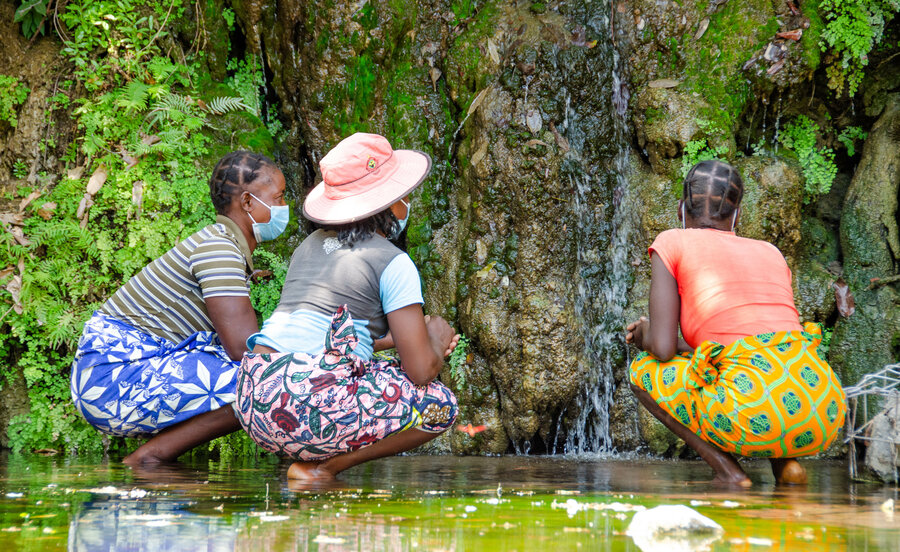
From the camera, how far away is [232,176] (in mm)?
4578

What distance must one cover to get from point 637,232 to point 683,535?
14.3 ft

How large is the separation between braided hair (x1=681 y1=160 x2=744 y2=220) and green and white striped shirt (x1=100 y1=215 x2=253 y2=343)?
2380 mm

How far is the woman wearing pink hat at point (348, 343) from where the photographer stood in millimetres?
3439

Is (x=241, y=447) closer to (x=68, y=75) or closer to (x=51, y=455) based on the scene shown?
(x=51, y=455)

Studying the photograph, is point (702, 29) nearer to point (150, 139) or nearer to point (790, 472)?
point (790, 472)

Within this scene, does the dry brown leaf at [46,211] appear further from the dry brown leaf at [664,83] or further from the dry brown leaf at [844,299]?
the dry brown leaf at [844,299]

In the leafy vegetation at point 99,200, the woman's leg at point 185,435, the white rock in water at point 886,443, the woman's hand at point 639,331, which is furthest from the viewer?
the leafy vegetation at point 99,200

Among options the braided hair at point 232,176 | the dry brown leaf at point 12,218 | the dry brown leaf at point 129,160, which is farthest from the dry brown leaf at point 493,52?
the dry brown leaf at point 12,218

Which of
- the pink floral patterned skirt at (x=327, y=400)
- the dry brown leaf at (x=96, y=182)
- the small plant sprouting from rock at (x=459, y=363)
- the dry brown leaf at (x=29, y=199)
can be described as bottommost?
the pink floral patterned skirt at (x=327, y=400)

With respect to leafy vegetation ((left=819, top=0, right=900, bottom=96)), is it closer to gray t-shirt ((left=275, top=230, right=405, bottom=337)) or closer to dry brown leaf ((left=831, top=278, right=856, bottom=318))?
dry brown leaf ((left=831, top=278, right=856, bottom=318))

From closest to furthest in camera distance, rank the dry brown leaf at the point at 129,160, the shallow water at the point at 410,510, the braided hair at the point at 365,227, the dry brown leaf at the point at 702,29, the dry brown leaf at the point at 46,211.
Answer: the shallow water at the point at 410,510 < the braided hair at the point at 365,227 < the dry brown leaf at the point at 46,211 < the dry brown leaf at the point at 129,160 < the dry brown leaf at the point at 702,29

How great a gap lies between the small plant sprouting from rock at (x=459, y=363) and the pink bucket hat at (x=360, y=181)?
2620 millimetres

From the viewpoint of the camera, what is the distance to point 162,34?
6.40 metres

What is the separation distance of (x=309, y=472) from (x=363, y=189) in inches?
53.3
